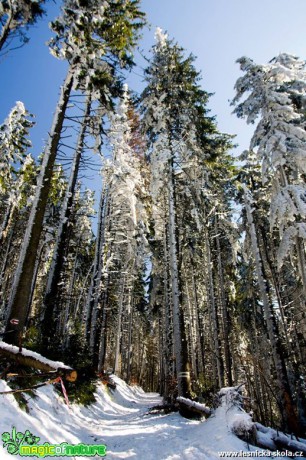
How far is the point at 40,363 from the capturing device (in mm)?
4574

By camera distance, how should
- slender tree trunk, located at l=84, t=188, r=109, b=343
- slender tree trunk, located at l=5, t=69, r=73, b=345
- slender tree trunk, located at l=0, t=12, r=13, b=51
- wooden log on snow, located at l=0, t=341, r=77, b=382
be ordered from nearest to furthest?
wooden log on snow, located at l=0, t=341, r=77, b=382 → slender tree trunk, located at l=5, t=69, r=73, b=345 → slender tree trunk, located at l=0, t=12, r=13, b=51 → slender tree trunk, located at l=84, t=188, r=109, b=343

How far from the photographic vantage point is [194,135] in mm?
13141

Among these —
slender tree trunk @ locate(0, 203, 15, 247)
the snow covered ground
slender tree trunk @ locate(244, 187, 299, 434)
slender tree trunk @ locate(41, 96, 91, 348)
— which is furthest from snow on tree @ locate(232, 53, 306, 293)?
slender tree trunk @ locate(0, 203, 15, 247)

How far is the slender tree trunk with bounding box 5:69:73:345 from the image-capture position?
6.48 metres

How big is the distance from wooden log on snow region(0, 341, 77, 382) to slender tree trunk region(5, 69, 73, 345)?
2.83 ft

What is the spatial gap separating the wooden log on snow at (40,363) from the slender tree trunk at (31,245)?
0.86m

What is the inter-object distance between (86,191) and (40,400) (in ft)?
69.1

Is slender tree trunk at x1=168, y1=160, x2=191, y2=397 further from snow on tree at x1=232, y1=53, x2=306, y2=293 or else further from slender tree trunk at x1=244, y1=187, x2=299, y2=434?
snow on tree at x1=232, y1=53, x2=306, y2=293

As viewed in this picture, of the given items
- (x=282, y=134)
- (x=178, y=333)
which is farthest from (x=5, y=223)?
(x=282, y=134)

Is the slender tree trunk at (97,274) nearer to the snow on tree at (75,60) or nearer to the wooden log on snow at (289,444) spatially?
the snow on tree at (75,60)

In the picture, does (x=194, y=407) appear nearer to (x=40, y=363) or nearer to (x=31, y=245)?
(x=40, y=363)

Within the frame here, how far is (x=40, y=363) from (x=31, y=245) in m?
3.35

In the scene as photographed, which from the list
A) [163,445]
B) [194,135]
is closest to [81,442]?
[163,445]

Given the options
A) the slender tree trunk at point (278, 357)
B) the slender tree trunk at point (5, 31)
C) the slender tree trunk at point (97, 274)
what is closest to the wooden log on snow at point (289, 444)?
the slender tree trunk at point (278, 357)
